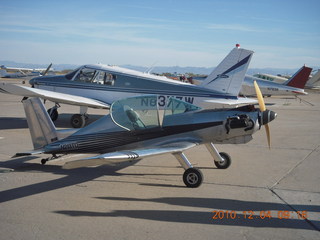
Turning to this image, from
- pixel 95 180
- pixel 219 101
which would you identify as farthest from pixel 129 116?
→ pixel 219 101

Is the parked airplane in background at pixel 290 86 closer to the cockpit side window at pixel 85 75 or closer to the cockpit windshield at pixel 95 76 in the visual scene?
the cockpit windshield at pixel 95 76

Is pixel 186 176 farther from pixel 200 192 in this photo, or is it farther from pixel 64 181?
pixel 64 181

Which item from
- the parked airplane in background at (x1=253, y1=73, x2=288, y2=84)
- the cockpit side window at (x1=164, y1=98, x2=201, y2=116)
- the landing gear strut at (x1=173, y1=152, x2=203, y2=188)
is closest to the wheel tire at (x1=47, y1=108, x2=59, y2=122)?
the cockpit side window at (x1=164, y1=98, x2=201, y2=116)

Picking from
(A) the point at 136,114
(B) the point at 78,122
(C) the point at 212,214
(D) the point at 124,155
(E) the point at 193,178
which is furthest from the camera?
(B) the point at 78,122

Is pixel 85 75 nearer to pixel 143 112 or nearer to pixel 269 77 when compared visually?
pixel 143 112

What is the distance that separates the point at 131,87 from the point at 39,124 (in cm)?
703

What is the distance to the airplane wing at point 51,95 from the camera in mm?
13253

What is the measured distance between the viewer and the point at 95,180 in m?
7.36

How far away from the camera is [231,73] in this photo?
46.9 ft

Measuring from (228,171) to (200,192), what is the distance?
1.66 metres

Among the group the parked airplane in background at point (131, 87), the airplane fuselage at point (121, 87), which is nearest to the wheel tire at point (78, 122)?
the parked airplane in background at point (131, 87)

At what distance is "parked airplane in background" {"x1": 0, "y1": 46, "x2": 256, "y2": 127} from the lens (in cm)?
1375

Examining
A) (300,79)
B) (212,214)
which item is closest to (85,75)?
(212,214)

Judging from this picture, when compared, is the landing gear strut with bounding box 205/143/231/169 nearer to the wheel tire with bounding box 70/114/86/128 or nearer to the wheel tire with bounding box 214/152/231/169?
the wheel tire with bounding box 214/152/231/169
